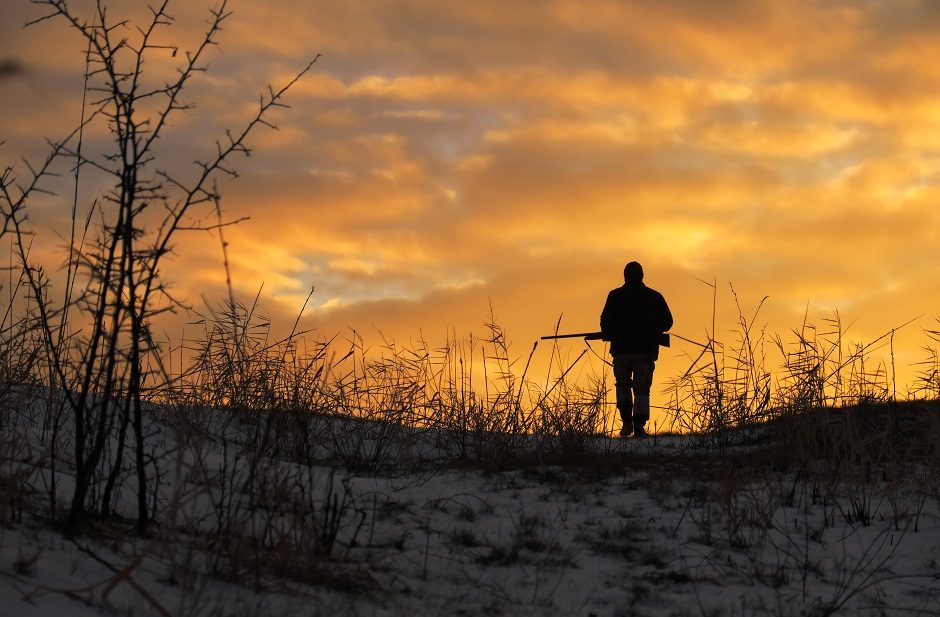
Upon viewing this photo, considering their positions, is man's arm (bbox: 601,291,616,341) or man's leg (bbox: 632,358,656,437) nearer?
man's leg (bbox: 632,358,656,437)

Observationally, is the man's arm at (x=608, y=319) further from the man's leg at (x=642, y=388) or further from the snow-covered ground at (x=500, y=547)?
the snow-covered ground at (x=500, y=547)

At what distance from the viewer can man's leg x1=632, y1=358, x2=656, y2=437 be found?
10.4m

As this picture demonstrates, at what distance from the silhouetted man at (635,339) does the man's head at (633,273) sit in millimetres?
12

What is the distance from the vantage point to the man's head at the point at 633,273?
1071 cm

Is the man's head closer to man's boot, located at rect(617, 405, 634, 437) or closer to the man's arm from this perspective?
the man's arm

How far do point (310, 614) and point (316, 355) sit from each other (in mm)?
4214

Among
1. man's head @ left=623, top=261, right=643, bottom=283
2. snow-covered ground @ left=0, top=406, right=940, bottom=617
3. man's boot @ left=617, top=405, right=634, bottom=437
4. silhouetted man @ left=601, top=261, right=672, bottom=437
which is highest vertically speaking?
man's head @ left=623, top=261, right=643, bottom=283

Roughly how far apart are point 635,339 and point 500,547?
20.8 feet

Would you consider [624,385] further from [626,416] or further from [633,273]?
[633,273]

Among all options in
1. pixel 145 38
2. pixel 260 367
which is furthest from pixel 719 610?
pixel 260 367

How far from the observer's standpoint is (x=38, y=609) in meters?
2.74

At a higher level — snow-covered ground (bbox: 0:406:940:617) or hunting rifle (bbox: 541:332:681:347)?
hunting rifle (bbox: 541:332:681:347)

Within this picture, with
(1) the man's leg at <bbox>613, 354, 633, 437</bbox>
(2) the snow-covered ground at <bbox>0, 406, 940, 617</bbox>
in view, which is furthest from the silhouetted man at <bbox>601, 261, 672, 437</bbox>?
(2) the snow-covered ground at <bbox>0, 406, 940, 617</bbox>

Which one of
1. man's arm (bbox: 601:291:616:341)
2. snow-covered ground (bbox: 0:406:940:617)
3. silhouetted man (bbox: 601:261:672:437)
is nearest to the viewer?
snow-covered ground (bbox: 0:406:940:617)
